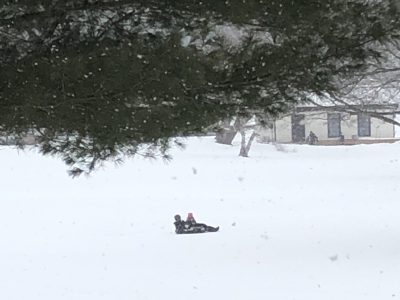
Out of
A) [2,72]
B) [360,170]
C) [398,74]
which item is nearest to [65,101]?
[2,72]

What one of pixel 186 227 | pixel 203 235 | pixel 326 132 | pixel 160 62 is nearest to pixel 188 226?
pixel 186 227

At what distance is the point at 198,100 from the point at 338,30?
117cm

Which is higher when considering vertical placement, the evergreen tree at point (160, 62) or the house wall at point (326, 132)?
the evergreen tree at point (160, 62)

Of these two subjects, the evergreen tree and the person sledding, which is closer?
the evergreen tree

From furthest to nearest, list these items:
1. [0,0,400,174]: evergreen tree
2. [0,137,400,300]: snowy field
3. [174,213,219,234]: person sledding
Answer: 1. [174,213,219,234]: person sledding
2. [0,137,400,300]: snowy field
3. [0,0,400,174]: evergreen tree

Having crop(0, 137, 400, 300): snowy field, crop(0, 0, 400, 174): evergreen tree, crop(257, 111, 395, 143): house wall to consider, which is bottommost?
crop(0, 137, 400, 300): snowy field

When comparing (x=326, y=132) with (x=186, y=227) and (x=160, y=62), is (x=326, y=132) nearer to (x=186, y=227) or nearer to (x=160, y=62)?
(x=186, y=227)

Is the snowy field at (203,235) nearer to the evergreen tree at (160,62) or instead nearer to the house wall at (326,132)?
the evergreen tree at (160,62)

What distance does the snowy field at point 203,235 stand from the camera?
9.49 m

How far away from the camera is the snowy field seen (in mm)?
9492

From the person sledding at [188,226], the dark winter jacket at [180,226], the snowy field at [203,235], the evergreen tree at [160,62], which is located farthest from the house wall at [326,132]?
the evergreen tree at [160,62]

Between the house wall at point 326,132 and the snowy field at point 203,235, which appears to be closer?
the snowy field at point 203,235

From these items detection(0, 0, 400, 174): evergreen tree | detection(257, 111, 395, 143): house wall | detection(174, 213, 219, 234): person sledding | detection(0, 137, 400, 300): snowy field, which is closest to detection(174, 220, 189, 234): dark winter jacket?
detection(174, 213, 219, 234): person sledding

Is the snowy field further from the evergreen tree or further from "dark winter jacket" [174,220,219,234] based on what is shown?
the evergreen tree
